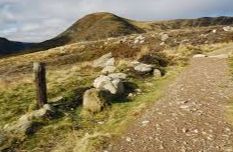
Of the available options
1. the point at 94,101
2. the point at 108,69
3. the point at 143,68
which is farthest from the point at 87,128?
the point at 108,69

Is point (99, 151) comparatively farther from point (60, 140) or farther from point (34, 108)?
point (34, 108)

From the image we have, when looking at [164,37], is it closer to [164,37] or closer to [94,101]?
[164,37]

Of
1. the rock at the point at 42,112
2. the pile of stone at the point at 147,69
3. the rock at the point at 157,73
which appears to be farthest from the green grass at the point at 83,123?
the pile of stone at the point at 147,69

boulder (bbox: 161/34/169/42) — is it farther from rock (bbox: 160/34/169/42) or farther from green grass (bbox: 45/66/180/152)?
green grass (bbox: 45/66/180/152)

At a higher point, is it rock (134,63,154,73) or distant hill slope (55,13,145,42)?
rock (134,63,154,73)

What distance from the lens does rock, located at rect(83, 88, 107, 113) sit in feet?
63.6

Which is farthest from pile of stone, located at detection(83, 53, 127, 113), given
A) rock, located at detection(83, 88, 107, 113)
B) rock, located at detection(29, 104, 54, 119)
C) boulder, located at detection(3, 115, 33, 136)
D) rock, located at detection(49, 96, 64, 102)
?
boulder, located at detection(3, 115, 33, 136)

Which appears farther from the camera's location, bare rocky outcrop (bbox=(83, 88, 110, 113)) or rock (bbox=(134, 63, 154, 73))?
rock (bbox=(134, 63, 154, 73))

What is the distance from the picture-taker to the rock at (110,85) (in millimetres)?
21167

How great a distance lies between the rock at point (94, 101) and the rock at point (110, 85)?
1305 mm

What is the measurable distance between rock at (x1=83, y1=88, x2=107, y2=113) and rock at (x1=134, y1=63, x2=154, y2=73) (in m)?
6.80

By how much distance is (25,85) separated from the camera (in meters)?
27.8

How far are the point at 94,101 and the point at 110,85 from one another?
2212mm

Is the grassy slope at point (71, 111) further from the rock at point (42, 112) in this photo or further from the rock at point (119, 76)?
the rock at point (119, 76)
